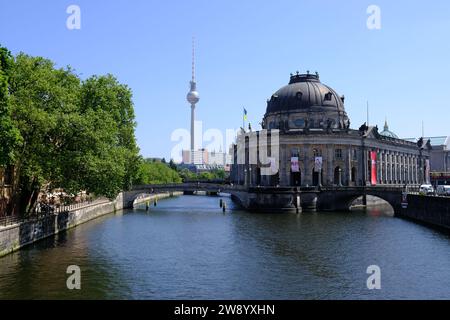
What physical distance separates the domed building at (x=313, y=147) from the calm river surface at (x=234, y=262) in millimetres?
45069

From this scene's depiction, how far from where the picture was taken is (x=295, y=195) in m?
93.6

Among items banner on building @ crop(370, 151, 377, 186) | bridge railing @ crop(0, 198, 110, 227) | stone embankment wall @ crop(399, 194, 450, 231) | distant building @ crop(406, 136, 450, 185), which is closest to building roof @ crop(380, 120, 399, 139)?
distant building @ crop(406, 136, 450, 185)

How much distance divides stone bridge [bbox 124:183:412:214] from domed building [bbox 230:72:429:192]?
9.99 m

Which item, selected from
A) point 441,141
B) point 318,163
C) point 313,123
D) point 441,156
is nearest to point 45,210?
point 318,163

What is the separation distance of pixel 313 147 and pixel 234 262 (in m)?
73.6

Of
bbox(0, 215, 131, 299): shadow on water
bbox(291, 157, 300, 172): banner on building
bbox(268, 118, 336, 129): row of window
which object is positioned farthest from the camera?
bbox(268, 118, 336, 129): row of window

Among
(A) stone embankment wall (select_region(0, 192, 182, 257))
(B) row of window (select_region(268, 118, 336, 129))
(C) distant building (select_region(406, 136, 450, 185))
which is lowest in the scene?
(A) stone embankment wall (select_region(0, 192, 182, 257))

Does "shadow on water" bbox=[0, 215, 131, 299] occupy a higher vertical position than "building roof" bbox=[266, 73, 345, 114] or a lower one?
lower

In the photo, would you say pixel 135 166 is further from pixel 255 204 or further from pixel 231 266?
pixel 231 266

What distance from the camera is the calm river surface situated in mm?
32031

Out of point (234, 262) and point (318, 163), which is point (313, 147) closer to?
point (318, 163)

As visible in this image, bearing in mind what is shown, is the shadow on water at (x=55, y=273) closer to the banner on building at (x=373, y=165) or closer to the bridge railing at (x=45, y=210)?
the bridge railing at (x=45, y=210)

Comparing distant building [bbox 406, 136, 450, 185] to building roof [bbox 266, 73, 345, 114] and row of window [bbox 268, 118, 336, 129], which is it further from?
row of window [bbox 268, 118, 336, 129]
